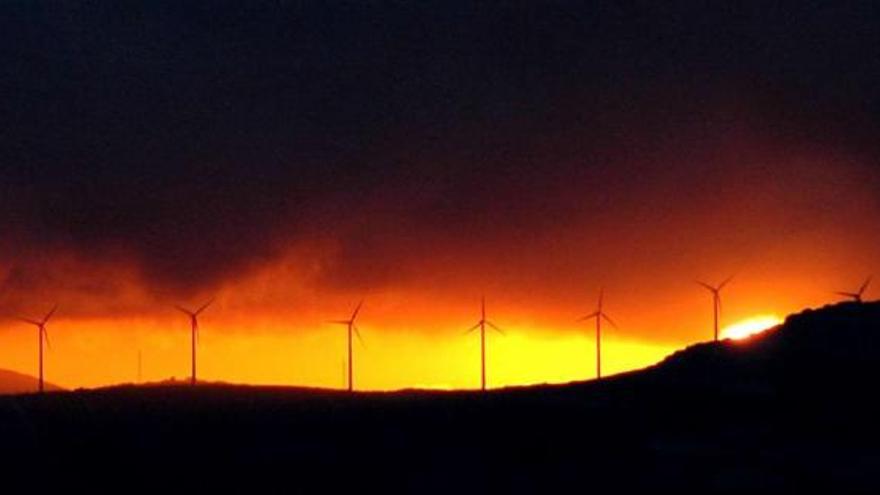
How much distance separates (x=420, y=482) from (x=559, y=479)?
6710mm

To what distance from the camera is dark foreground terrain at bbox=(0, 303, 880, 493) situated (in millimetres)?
96125

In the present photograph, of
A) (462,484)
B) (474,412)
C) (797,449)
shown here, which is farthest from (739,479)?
(474,412)

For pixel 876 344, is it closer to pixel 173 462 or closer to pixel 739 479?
pixel 739 479

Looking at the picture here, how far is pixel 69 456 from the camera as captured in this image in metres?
106

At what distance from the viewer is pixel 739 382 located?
10681cm

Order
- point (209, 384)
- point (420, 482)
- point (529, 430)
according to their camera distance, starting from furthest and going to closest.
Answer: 1. point (209, 384)
2. point (529, 430)
3. point (420, 482)

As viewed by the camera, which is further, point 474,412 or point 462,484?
point 474,412

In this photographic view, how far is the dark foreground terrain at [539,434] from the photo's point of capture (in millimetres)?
96125

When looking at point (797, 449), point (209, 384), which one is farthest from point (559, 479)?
point (209, 384)

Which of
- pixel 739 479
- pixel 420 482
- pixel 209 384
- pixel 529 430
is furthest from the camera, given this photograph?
pixel 209 384

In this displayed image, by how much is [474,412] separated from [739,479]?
852 inches

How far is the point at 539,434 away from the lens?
4104 inches

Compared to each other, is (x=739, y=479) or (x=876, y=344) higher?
(x=876, y=344)

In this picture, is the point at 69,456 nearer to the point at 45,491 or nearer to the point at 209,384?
the point at 45,491
